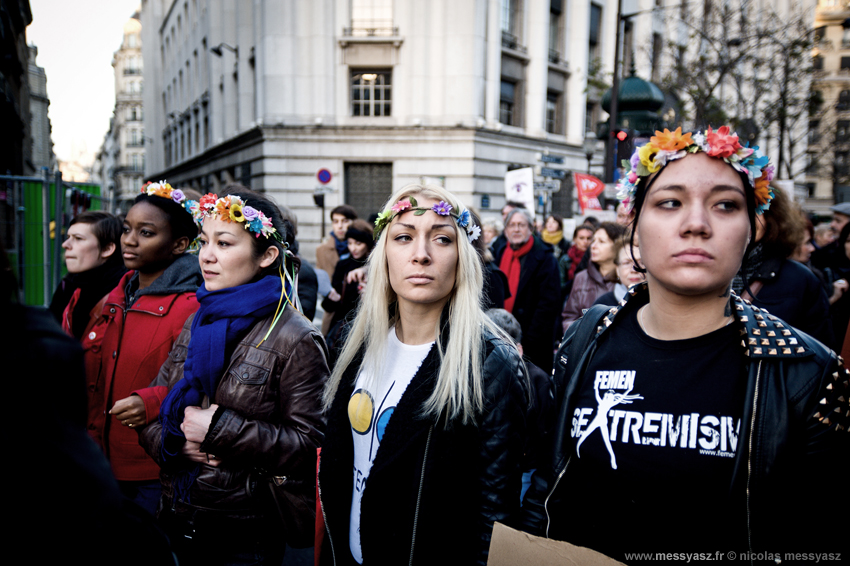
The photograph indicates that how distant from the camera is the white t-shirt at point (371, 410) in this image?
6.68ft

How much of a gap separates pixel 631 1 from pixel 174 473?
29704 mm

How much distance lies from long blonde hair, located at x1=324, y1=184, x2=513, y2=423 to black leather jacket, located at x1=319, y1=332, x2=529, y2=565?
2.0 inches

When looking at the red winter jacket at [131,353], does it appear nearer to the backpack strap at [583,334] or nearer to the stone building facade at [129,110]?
the backpack strap at [583,334]

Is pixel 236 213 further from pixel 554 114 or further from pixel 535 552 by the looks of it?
pixel 554 114

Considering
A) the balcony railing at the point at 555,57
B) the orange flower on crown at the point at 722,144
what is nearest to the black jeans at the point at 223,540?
Answer: the orange flower on crown at the point at 722,144

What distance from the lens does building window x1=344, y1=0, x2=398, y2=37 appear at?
19891mm

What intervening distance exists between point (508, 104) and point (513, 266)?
56.9ft

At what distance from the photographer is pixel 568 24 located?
2352cm

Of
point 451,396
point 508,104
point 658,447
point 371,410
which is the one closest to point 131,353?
point 371,410

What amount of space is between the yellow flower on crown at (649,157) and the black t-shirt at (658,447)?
52 centimetres

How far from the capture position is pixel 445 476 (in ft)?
6.00

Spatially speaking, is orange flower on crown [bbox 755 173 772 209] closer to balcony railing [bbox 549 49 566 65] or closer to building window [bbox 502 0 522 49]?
building window [bbox 502 0 522 49]

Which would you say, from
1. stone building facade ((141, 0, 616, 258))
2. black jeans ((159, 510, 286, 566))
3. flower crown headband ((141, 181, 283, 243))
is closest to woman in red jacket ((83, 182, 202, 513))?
black jeans ((159, 510, 286, 566))

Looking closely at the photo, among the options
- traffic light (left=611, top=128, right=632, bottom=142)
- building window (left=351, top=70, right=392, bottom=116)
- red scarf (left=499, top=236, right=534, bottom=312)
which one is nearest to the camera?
red scarf (left=499, top=236, right=534, bottom=312)
